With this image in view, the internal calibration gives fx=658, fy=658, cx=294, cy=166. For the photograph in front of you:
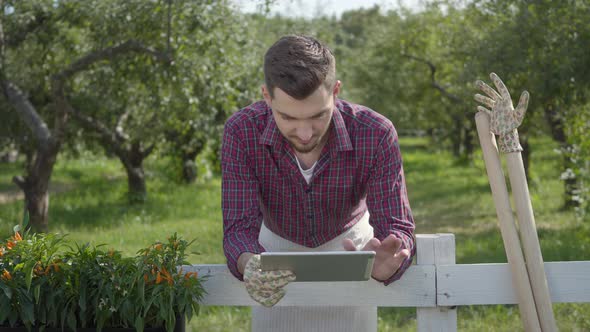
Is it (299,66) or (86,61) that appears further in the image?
(86,61)

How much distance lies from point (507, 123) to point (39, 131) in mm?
7243

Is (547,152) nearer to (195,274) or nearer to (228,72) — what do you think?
(228,72)

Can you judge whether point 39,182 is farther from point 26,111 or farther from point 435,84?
point 435,84

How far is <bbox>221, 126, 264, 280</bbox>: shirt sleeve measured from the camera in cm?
235

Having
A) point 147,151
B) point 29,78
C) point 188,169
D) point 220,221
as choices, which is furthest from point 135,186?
point 29,78

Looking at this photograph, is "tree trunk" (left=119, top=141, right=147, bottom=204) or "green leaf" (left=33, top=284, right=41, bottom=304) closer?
"green leaf" (left=33, top=284, right=41, bottom=304)

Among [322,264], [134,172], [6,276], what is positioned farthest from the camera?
[134,172]

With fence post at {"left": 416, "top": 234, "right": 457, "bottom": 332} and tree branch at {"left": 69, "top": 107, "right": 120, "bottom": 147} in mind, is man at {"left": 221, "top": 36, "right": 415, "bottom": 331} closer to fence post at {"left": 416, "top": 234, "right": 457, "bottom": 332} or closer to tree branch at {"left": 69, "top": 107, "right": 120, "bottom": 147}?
fence post at {"left": 416, "top": 234, "right": 457, "bottom": 332}

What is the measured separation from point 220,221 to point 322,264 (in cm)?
824

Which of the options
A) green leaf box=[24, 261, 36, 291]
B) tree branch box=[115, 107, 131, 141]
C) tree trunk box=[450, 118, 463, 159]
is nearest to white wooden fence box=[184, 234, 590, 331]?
green leaf box=[24, 261, 36, 291]

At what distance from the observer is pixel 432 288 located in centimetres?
224

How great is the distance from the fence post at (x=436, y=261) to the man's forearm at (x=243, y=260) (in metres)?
0.59

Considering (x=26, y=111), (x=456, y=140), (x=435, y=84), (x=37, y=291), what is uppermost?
(x=435, y=84)

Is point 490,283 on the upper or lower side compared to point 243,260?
lower
